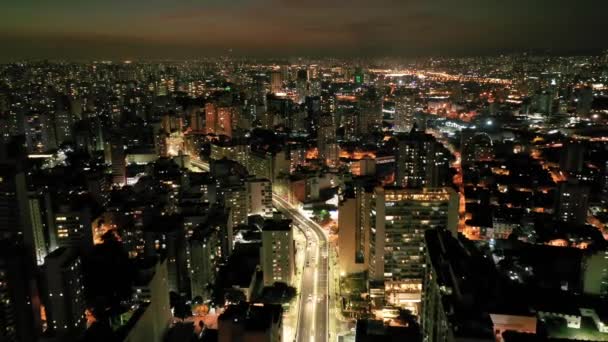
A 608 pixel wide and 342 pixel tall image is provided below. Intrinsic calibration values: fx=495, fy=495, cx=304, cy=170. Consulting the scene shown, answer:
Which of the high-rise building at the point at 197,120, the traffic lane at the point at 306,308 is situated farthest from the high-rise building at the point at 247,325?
the high-rise building at the point at 197,120

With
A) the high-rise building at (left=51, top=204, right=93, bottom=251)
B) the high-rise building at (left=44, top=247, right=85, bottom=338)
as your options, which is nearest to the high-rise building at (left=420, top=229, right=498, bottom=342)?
the high-rise building at (left=44, top=247, right=85, bottom=338)

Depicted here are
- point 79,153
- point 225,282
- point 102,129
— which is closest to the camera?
point 225,282

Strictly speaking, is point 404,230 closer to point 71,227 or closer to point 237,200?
point 237,200

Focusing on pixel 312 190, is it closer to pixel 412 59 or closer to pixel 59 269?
pixel 59 269

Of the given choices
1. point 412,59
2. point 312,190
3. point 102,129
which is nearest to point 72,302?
point 312,190

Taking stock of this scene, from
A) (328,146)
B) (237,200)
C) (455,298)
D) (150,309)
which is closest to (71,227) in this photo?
(237,200)

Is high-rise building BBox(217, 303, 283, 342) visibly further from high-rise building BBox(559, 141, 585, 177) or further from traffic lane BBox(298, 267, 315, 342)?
high-rise building BBox(559, 141, 585, 177)

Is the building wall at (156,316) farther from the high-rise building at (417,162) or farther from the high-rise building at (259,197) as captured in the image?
the high-rise building at (417,162)
